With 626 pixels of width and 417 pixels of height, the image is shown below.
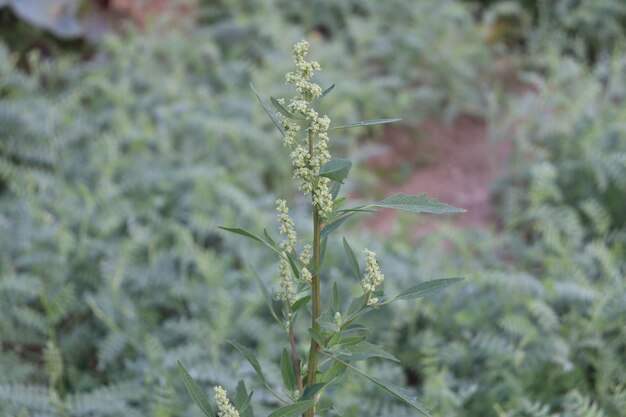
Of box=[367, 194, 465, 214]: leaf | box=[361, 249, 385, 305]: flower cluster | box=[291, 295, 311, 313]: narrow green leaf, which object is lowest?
box=[291, 295, 311, 313]: narrow green leaf

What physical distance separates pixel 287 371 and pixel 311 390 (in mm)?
69

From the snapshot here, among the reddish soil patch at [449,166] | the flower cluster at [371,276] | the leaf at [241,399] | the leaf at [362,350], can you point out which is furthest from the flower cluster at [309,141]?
the reddish soil patch at [449,166]

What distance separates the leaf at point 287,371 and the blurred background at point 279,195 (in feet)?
0.30

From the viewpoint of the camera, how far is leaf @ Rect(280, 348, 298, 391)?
1.20 metres

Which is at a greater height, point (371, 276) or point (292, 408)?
point (371, 276)

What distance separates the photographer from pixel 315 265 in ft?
3.73

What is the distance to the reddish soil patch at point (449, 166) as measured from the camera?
138 inches

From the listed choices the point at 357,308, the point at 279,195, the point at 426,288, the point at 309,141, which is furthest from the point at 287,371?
the point at 279,195

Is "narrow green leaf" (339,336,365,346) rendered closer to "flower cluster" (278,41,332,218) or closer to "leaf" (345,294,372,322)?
"leaf" (345,294,372,322)

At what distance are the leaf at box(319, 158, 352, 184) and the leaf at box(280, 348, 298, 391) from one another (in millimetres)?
321

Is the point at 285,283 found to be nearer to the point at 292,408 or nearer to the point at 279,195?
the point at 292,408

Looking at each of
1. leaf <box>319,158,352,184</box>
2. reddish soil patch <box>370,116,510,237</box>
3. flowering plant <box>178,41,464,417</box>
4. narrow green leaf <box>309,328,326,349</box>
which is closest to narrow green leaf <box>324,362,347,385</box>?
flowering plant <box>178,41,464,417</box>

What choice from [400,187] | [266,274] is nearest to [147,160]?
[266,274]

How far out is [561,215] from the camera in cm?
291
